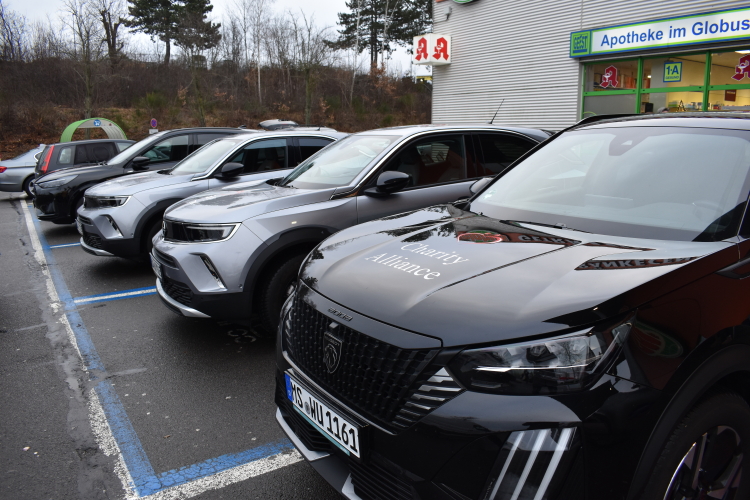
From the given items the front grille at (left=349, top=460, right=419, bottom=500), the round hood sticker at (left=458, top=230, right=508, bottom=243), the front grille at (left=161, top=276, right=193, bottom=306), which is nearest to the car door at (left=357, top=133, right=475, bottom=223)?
the front grille at (left=161, top=276, right=193, bottom=306)

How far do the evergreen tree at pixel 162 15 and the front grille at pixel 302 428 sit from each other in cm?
4712

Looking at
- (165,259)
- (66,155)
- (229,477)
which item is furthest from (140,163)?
(229,477)

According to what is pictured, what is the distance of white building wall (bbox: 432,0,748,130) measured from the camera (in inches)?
615

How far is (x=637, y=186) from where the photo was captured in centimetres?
274

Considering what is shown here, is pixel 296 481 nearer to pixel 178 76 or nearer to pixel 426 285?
pixel 426 285

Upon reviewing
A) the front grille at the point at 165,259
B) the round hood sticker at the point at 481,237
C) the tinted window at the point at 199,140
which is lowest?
the front grille at the point at 165,259

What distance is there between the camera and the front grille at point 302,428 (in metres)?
2.30

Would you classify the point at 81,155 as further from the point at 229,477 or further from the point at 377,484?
the point at 377,484

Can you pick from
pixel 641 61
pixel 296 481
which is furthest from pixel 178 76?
pixel 296 481

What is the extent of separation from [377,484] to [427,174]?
3.63 meters

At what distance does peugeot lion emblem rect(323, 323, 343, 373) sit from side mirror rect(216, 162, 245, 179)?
197 inches

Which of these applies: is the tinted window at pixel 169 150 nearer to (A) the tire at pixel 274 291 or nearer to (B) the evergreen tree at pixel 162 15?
(A) the tire at pixel 274 291

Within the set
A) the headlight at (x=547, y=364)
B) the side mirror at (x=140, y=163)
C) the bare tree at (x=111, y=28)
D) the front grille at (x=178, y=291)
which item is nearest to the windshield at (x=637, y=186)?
the headlight at (x=547, y=364)

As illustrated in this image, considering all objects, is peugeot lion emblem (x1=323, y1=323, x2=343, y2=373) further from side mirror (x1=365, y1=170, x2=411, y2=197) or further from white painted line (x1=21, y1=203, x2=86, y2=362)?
white painted line (x1=21, y1=203, x2=86, y2=362)
